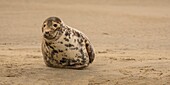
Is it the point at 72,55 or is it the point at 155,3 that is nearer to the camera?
the point at 72,55

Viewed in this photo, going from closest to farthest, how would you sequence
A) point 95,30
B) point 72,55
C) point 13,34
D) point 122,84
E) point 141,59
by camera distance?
1. point 122,84
2. point 72,55
3. point 141,59
4. point 13,34
5. point 95,30

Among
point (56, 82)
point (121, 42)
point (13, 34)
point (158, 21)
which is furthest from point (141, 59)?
point (158, 21)

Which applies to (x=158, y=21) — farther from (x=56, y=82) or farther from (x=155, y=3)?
(x=56, y=82)

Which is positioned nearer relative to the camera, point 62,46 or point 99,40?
point 62,46

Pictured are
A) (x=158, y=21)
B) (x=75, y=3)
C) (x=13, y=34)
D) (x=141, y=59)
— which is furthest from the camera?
(x=75, y=3)

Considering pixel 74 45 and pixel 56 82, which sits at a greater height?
pixel 74 45
